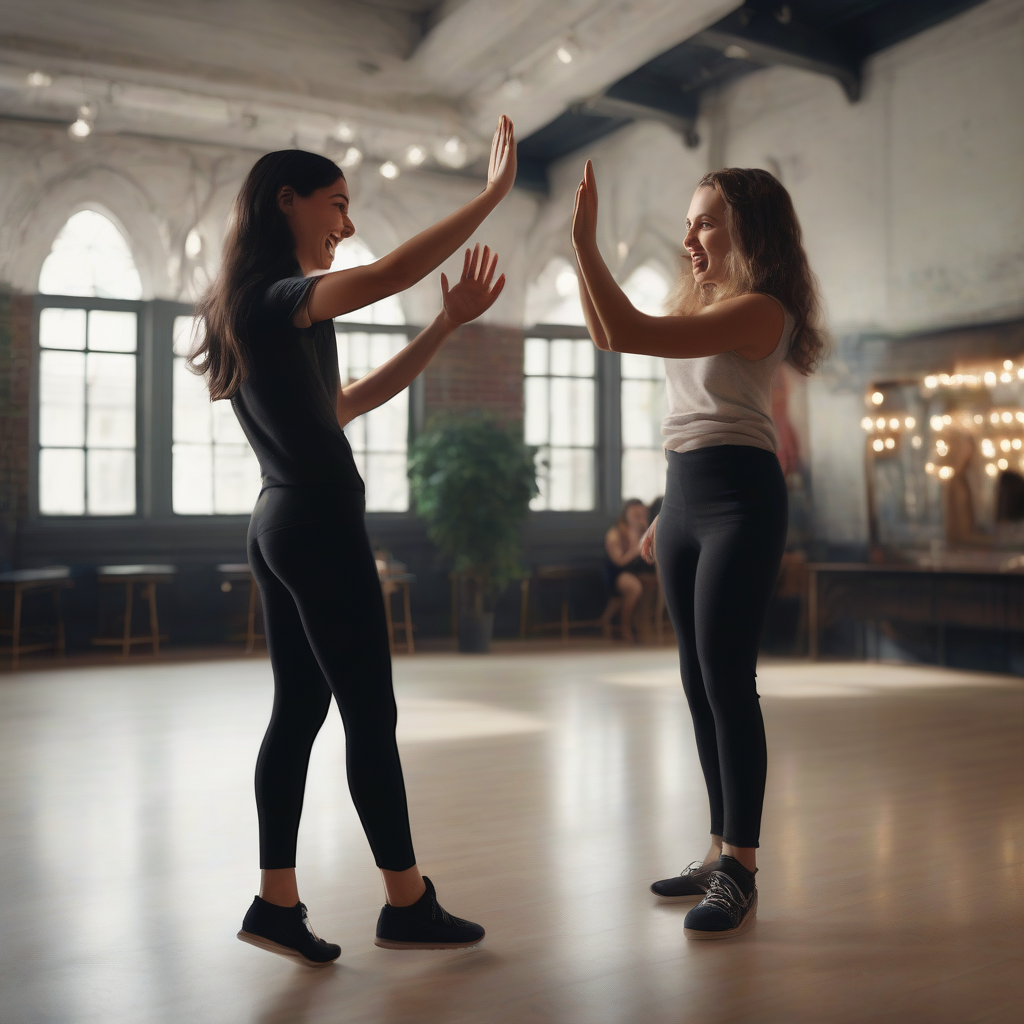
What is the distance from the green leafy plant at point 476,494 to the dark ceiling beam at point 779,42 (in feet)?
10.4

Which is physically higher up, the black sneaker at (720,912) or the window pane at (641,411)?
the window pane at (641,411)

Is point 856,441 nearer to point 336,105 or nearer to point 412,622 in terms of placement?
point 412,622

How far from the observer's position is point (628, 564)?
8781 mm

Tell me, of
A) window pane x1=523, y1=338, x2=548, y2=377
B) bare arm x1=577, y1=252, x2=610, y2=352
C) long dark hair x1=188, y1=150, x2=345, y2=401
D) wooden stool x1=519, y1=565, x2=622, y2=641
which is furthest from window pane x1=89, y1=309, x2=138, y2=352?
bare arm x1=577, y1=252, x2=610, y2=352

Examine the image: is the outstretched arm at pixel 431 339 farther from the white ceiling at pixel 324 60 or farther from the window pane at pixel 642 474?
the window pane at pixel 642 474

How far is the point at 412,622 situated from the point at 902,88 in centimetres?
545

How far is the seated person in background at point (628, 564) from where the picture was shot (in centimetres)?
866

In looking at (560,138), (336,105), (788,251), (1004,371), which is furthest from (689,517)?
(560,138)

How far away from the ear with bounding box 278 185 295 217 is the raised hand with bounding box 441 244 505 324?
330 millimetres

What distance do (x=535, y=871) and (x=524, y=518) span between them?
19.3 feet

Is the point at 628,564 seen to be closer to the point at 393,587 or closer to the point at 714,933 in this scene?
the point at 393,587

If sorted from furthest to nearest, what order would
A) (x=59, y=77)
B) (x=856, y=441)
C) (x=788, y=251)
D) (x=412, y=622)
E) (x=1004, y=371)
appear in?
(x=412, y=622)
(x=856, y=441)
(x=59, y=77)
(x=1004, y=371)
(x=788, y=251)

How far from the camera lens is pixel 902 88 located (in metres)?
7.33

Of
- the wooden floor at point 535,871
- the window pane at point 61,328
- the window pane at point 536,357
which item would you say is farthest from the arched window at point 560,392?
the wooden floor at point 535,871
